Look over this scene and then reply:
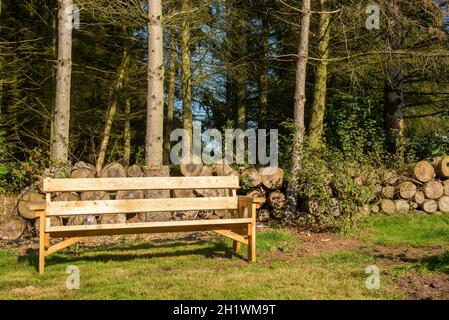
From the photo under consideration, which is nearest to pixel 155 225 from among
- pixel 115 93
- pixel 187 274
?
pixel 187 274

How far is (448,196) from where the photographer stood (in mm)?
10125

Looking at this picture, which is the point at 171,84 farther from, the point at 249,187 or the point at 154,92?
the point at 249,187

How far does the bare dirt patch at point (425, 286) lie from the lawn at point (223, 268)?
0.27ft

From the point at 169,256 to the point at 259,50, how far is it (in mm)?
10116

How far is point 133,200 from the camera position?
221 inches

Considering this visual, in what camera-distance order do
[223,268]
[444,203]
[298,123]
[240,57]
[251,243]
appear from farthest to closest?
[240,57] < [444,203] < [298,123] < [251,243] < [223,268]

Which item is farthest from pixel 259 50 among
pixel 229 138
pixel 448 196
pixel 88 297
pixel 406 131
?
pixel 88 297

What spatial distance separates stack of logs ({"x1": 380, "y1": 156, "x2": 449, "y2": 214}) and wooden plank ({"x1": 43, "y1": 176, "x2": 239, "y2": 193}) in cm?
481

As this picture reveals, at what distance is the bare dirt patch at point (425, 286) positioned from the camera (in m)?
4.25

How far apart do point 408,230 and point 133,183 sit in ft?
15.5

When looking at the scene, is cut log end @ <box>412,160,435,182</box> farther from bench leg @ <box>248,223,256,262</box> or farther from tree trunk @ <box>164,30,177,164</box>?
tree trunk @ <box>164,30,177,164</box>

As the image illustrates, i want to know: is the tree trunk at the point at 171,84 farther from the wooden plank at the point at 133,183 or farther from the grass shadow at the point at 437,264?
the grass shadow at the point at 437,264

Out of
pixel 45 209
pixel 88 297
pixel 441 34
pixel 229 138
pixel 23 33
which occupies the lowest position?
pixel 88 297

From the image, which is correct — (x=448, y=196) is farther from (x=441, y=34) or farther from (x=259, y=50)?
(x=259, y=50)
